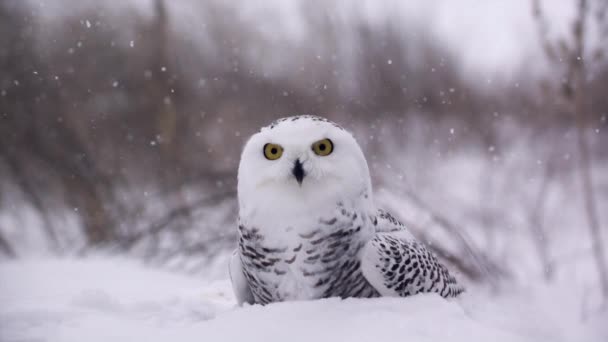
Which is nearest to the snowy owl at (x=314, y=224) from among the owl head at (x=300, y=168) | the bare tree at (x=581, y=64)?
the owl head at (x=300, y=168)

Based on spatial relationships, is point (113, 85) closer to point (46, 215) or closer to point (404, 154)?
point (46, 215)

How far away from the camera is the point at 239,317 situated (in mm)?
690

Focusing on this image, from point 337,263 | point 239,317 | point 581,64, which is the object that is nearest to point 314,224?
point 337,263

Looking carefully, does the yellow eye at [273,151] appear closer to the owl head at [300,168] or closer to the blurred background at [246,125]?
the owl head at [300,168]

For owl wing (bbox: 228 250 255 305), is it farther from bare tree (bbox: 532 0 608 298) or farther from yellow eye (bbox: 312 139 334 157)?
bare tree (bbox: 532 0 608 298)

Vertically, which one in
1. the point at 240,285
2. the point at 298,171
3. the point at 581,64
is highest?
the point at 581,64

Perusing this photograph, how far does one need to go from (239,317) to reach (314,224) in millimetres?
230

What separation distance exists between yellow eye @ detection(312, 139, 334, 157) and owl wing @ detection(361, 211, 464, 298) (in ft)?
0.68

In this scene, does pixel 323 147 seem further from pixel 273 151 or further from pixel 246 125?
pixel 246 125

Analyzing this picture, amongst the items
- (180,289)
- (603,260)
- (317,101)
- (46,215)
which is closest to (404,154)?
(317,101)

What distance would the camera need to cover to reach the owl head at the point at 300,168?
31.3 inches

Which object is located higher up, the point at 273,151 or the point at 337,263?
the point at 273,151

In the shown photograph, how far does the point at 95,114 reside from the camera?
6.63 ft

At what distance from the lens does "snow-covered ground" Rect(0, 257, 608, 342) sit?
63 cm
